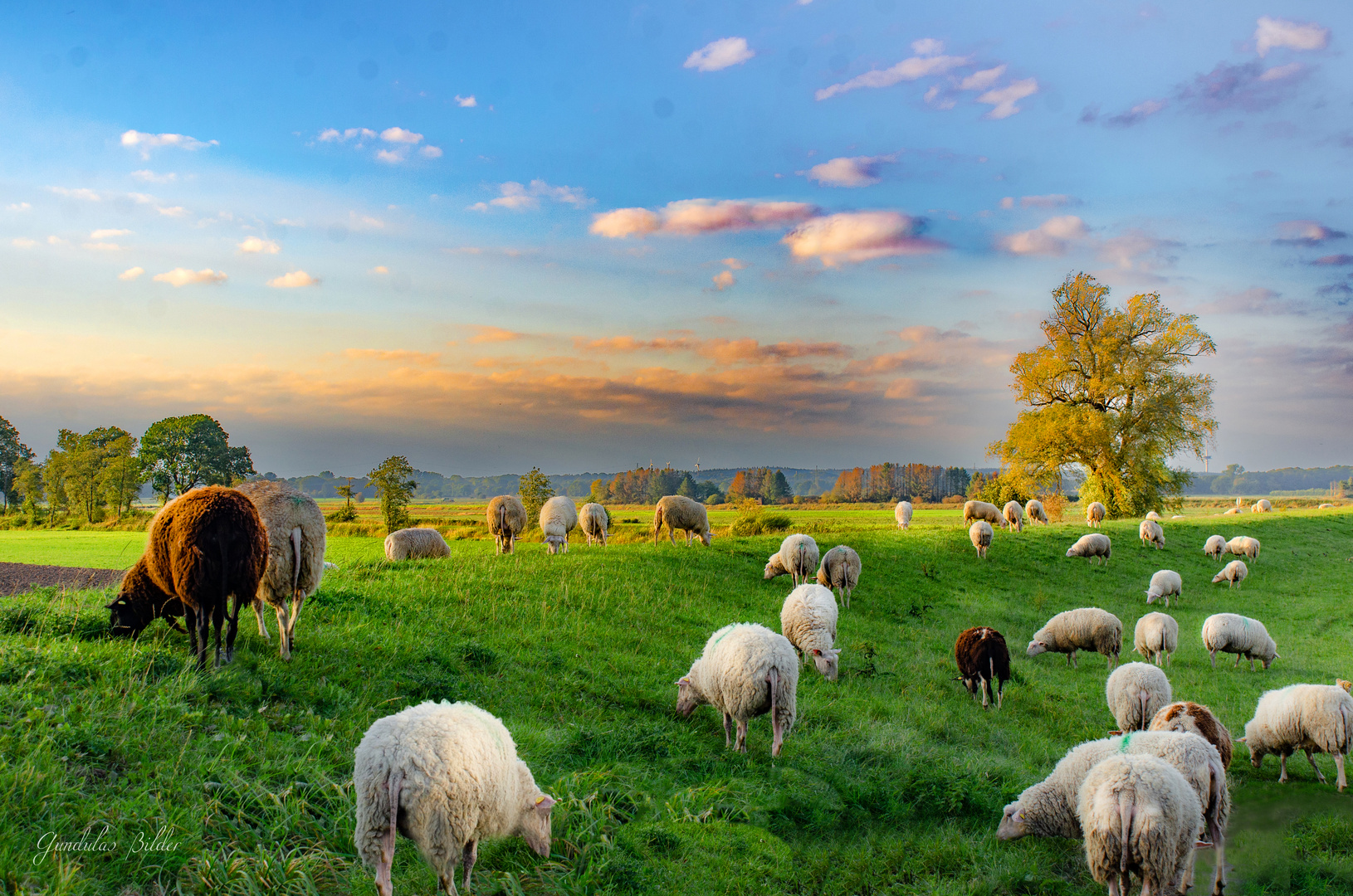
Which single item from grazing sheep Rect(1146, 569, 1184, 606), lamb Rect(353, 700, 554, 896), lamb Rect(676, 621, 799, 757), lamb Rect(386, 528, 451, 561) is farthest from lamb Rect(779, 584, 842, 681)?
grazing sheep Rect(1146, 569, 1184, 606)

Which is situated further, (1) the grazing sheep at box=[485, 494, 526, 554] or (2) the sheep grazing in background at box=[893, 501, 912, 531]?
(2) the sheep grazing in background at box=[893, 501, 912, 531]

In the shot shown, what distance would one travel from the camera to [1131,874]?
6.10m

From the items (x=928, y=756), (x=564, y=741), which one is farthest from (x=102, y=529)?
(x=928, y=756)

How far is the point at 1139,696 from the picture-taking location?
10.7m

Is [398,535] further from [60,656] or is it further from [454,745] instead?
[454,745]

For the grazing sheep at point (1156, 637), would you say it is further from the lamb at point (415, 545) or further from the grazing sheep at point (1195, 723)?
the lamb at point (415, 545)

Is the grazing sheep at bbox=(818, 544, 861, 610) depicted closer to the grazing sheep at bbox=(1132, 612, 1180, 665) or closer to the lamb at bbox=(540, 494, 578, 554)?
the grazing sheep at bbox=(1132, 612, 1180, 665)

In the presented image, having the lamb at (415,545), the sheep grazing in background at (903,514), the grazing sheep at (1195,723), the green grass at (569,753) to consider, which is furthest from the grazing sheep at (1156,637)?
the sheep grazing in background at (903,514)

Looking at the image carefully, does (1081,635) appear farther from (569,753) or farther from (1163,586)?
(569,753)

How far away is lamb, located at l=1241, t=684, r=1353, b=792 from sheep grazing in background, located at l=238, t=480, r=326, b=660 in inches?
564

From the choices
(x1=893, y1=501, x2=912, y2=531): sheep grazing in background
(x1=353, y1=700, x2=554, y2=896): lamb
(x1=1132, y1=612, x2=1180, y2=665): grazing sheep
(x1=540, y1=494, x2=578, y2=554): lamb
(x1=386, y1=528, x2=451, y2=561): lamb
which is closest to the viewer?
(x1=353, y1=700, x2=554, y2=896): lamb

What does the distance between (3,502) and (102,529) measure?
26757 mm

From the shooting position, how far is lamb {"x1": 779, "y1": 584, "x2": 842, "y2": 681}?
11.9 metres

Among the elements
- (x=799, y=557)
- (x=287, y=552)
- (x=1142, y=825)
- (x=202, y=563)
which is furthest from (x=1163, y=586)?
(x=202, y=563)
